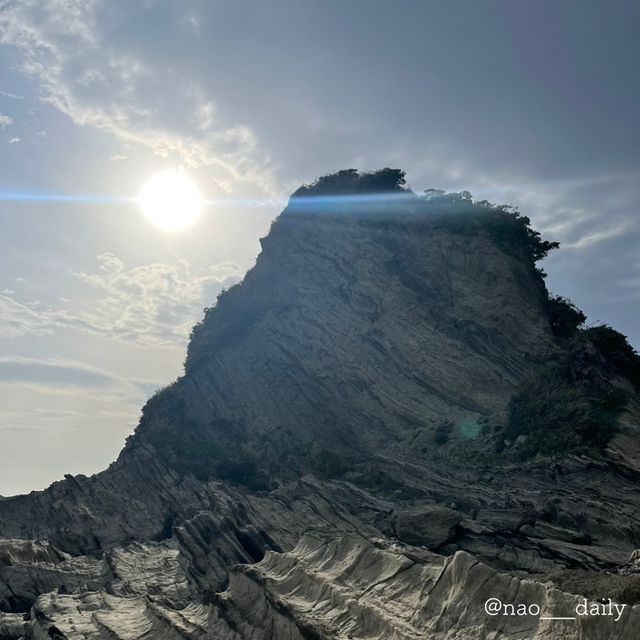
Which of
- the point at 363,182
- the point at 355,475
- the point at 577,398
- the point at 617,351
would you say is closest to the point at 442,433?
the point at 355,475

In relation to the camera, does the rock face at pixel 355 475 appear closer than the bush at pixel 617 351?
Yes

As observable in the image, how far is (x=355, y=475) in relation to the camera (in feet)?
113

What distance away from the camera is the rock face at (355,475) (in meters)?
14.7

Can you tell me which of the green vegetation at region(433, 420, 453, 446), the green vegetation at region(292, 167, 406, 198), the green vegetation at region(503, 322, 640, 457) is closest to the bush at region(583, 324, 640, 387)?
the green vegetation at region(503, 322, 640, 457)

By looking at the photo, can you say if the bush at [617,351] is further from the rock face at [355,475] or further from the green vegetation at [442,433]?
the green vegetation at [442,433]

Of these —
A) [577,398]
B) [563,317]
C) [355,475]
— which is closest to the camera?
[577,398]

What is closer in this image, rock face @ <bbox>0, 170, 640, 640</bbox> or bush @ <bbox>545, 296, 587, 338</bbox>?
rock face @ <bbox>0, 170, 640, 640</bbox>

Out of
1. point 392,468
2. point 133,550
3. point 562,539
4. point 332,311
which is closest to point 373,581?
point 562,539

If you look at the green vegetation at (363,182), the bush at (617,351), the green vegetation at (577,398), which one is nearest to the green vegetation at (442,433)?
the green vegetation at (577,398)

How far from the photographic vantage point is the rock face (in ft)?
48.2

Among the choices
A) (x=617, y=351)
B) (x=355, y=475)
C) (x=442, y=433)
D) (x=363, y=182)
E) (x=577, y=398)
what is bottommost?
(x=355, y=475)

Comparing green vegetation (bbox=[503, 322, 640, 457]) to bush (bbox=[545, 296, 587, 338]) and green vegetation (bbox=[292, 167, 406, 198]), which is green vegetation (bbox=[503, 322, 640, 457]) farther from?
green vegetation (bbox=[292, 167, 406, 198])

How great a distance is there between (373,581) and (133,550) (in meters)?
24.2

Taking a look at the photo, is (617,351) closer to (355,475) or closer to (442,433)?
(442,433)
